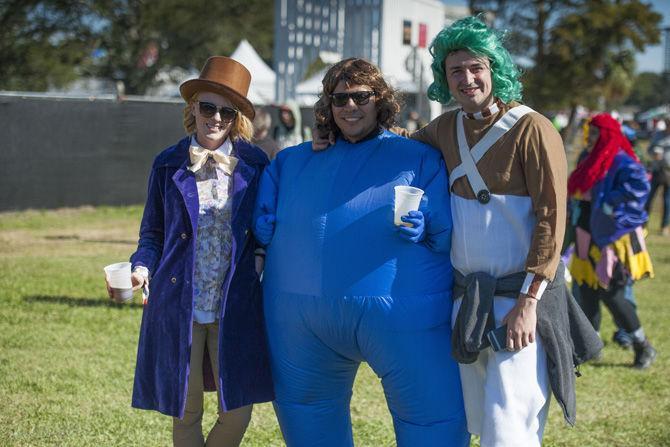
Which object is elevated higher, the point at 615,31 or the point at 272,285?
the point at 615,31

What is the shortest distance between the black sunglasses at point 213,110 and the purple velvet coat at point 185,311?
Answer: 0.60 ft

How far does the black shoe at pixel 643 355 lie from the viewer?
19.4 ft

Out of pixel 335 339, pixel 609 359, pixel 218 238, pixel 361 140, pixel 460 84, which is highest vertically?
pixel 460 84

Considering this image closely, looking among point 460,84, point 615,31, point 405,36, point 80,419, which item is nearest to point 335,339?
point 460,84

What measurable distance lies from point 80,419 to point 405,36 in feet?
62.2

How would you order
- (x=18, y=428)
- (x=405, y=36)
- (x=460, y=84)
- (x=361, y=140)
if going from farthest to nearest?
(x=405, y=36) → (x=18, y=428) → (x=361, y=140) → (x=460, y=84)

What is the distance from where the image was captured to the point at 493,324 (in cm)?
276

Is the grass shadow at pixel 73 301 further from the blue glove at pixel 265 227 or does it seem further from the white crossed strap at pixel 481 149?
the white crossed strap at pixel 481 149

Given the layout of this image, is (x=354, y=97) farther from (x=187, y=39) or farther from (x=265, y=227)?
(x=187, y=39)

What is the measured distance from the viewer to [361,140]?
2984mm

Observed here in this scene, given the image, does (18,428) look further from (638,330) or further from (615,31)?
(615,31)

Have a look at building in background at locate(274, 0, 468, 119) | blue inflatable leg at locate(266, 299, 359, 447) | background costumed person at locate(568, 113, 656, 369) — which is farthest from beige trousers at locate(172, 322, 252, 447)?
building in background at locate(274, 0, 468, 119)

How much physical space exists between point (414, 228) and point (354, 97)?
1.76ft

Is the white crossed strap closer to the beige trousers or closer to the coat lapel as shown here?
the coat lapel
